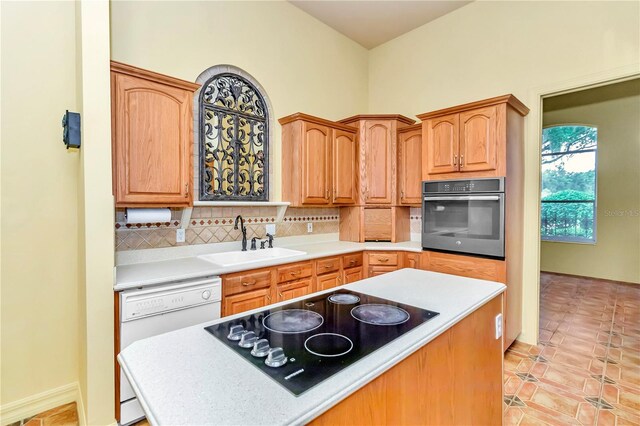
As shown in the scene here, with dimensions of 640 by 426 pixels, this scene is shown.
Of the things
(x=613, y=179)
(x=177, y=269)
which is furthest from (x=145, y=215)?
(x=613, y=179)

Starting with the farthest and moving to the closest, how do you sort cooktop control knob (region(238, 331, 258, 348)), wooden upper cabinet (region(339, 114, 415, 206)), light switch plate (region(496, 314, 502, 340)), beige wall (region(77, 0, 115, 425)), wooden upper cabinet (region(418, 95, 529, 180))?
wooden upper cabinet (region(339, 114, 415, 206)) → wooden upper cabinet (region(418, 95, 529, 180)) → beige wall (region(77, 0, 115, 425)) → light switch plate (region(496, 314, 502, 340)) → cooktop control knob (region(238, 331, 258, 348))

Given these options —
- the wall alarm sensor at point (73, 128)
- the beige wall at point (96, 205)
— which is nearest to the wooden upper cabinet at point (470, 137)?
the beige wall at point (96, 205)

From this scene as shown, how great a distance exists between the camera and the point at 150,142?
2.19 metres

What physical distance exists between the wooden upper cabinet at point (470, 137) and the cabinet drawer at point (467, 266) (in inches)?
30.0

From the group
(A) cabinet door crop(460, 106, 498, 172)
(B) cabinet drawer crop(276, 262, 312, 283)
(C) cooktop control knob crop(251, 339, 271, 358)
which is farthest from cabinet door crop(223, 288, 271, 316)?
(A) cabinet door crop(460, 106, 498, 172)

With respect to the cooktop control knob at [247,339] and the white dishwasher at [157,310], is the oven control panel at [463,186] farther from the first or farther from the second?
the cooktop control knob at [247,339]

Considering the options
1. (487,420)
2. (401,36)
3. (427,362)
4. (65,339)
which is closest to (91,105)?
(65,339)

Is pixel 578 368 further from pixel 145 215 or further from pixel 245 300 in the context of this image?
pixel 145 215

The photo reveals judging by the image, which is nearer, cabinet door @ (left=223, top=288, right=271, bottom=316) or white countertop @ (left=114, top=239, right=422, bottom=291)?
white countertop @ (left=114, top=239, right=422, bottom=291)

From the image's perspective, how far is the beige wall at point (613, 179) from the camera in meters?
5.07

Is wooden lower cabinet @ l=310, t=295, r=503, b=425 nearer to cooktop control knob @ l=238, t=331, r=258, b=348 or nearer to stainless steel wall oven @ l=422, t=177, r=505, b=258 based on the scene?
cooktop control knob @ l=238, t=331, r=258, b=348

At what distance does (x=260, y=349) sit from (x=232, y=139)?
245 cm

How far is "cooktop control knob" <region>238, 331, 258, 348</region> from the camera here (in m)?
0.93

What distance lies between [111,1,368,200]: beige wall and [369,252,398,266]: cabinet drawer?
3.93ft
